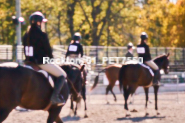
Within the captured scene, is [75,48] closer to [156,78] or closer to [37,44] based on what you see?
[156,78]

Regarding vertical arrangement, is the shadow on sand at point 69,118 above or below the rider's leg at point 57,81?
below

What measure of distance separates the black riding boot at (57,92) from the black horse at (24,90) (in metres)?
0.12

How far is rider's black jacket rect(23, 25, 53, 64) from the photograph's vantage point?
1034cm

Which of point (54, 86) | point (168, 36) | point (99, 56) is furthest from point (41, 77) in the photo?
point (168, 36)

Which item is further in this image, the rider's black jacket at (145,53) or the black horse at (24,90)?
the rider's black jacket at (145,53)

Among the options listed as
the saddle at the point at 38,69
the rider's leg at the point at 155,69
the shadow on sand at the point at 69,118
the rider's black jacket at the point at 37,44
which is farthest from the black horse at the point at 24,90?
the rider's leg at the point at 155,69

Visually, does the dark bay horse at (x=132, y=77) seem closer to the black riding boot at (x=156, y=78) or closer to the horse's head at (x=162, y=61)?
the black riding boot at (x=156, y=78)

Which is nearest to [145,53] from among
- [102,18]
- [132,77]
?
[132,77]

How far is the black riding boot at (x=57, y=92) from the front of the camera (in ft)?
33.4

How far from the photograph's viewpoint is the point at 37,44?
1036 cm

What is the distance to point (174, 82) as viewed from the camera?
1227 inches

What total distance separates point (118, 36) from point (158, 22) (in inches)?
183

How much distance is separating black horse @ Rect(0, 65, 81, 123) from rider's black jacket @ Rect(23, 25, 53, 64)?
45cm

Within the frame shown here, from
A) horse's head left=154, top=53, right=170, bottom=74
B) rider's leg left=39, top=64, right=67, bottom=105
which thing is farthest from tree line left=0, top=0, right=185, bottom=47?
rider's leg left=39, top=64, right=67, bottom=105
